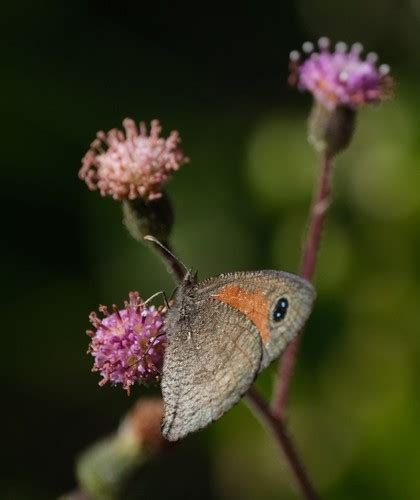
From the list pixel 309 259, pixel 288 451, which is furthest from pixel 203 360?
pixel 309 259

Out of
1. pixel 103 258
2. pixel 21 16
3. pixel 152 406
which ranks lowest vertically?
pixel 152 406

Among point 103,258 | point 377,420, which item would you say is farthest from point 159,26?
point 377,420

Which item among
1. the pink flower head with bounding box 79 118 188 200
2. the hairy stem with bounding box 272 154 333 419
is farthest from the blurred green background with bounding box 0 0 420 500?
the pink flower head with bounding box 79 118 188 200

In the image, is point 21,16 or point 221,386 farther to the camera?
point 21,16

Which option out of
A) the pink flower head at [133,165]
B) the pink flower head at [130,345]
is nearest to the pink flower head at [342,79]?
the pink flower head at [133,165]

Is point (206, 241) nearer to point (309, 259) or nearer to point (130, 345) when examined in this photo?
point (309, 259)

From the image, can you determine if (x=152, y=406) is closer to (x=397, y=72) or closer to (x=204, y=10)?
(x=397, y=72)
